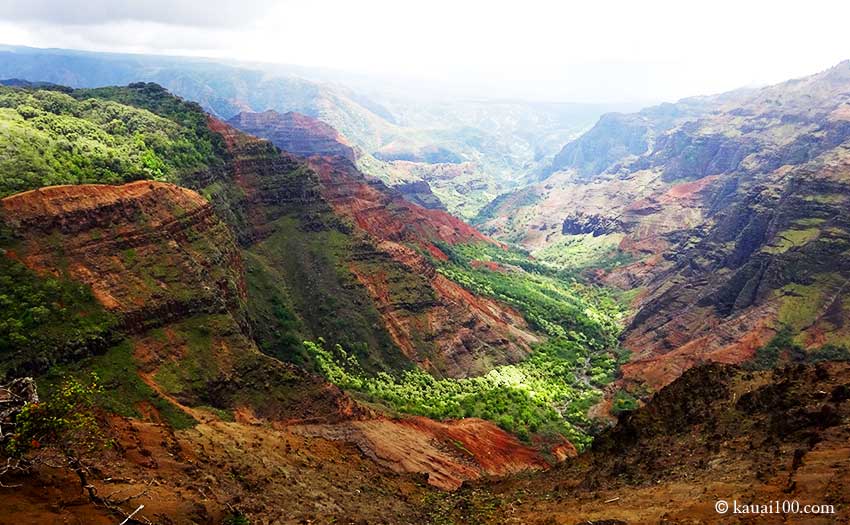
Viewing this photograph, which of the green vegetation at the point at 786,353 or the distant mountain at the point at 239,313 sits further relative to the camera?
the green vegetation at the point at 786,353

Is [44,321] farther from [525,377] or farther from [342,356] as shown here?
[525,377]

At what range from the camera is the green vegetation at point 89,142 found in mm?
66125

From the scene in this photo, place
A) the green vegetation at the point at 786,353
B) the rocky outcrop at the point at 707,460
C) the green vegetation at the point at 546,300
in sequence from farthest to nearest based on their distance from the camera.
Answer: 1. the green vegetation at the point at 546,300
2. the green vegetation at the point at 786,353
3. the rocky outcrop at the point at 707,460

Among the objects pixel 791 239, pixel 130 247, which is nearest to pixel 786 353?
pixel 791 239

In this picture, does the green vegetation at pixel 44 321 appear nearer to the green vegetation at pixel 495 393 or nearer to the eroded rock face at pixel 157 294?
the eroded rock face at pixel 157 294

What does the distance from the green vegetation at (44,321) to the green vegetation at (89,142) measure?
43.4ft

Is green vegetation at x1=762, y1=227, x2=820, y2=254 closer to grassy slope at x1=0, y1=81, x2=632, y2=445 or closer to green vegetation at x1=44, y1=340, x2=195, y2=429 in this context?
grassy slope at x1=0, y1=81, x2=632, y2=445

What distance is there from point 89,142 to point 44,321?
32.2 metres

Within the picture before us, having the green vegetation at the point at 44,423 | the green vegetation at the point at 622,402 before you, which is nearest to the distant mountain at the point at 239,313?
the green vegetation at the point at 622,402

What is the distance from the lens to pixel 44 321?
54219mm

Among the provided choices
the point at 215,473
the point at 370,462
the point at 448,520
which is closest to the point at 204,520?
the point at 215,473

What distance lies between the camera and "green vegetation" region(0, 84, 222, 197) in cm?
6612

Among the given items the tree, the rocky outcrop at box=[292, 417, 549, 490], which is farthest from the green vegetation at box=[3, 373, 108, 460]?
the rocky outcrop at box=[292, 417, 549, 490]

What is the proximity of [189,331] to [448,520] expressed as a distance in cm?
3692
